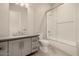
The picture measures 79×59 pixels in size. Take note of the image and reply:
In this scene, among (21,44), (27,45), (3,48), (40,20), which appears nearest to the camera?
(3,48)

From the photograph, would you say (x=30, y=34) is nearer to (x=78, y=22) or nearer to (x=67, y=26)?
(x=67, y=26)

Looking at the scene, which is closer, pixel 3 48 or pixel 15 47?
pixel 3 48

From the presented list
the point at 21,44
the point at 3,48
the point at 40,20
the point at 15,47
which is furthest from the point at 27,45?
the point at 40,20

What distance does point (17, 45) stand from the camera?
183cm

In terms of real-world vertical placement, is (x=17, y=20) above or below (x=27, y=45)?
above

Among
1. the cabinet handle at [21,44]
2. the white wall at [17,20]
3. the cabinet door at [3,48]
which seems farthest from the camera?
the cabinet handle at [21,44]

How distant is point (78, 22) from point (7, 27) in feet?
4.64

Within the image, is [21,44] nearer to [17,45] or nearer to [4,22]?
[17,45]

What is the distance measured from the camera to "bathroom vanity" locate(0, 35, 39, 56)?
5.36 ft

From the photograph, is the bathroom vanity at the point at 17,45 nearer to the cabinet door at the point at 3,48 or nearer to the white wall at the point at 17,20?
the cabinet door at the point at 3,48

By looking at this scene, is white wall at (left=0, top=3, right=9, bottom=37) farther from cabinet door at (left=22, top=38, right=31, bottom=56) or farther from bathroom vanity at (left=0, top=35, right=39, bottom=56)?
cabinet door at (left=22, top=38, right=31, bottom=56)

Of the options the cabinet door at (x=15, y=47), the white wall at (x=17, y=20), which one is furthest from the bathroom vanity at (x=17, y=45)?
the white wall at (x=17, y=20)

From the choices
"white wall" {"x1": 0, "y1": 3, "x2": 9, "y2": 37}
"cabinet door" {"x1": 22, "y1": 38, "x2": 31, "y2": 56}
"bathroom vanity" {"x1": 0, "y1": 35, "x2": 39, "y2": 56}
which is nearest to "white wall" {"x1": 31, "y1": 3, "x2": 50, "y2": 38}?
"bathroom vanity" {"x1": 0, "y1": 35, "x2": 39, "y2": 56}

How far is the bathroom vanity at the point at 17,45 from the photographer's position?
1633 millimetres
